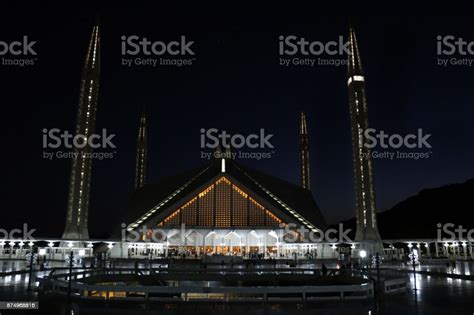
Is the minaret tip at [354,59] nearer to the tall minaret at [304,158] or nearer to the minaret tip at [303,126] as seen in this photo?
the tall minaret at [304,158]

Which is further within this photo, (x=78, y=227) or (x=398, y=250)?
(x=398, y=250)

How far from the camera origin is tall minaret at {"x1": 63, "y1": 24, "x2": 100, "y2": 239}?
43.9 metres

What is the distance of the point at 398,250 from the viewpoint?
1916 inches

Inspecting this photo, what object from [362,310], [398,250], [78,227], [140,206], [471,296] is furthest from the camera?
[140,206]

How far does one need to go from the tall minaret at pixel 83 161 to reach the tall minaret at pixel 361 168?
1063 inches

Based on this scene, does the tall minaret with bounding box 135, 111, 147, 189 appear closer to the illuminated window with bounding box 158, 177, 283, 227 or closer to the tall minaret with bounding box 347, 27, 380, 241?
the illuminated window with bounding box 158, 177, 283, 227

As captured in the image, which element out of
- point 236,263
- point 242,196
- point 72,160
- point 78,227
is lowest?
point 236,263

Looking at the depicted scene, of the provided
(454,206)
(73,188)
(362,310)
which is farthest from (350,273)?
(454,206)

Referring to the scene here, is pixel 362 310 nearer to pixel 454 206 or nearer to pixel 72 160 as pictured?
pixel 72 160

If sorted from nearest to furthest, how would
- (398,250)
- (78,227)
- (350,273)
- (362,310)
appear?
(362,310) → (350,273) → (78,227) → (398,250)

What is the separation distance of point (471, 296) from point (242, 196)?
36.0 m

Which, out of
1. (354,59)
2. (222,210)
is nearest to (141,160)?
(222,210)

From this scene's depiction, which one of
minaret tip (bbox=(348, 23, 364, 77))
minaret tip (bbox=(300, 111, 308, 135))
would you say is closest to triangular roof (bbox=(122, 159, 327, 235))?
minaret tip (bbox=(348, 23, 364, 77))

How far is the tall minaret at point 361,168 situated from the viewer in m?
44.3
